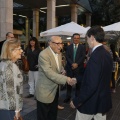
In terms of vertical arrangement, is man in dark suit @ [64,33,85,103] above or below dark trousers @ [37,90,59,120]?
above

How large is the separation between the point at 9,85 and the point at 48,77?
937 mm

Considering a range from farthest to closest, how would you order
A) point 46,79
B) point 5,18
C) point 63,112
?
point 5,18, point 63,112, point 46,79

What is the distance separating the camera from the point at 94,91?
282 centimetres

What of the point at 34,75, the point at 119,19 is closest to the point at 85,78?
the point at 34,75

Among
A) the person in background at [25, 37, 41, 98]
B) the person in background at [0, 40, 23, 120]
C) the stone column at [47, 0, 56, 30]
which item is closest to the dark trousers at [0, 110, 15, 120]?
the person in background at [0, 40, 23, 120]

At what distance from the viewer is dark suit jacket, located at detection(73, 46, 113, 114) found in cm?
279

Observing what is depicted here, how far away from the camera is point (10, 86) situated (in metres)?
2.90

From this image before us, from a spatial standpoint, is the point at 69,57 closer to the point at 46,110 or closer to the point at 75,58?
the point at 75,58

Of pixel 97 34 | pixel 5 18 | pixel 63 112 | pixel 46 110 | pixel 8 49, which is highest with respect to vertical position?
pixel 5 18

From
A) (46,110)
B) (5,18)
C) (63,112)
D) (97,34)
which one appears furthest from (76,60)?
(5,18)

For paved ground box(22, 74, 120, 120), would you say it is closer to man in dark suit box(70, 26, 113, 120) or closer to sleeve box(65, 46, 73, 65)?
sleeve box(65, 46, 73, 65)

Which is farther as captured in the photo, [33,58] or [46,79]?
[33,58]

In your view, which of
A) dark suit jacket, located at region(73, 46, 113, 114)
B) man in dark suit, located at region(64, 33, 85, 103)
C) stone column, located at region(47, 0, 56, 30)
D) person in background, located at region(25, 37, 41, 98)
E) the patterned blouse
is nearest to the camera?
dark suit jacket, located at region(73, 46, 113, 114)

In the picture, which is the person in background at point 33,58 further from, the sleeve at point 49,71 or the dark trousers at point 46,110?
the sleeve at point 49,71
